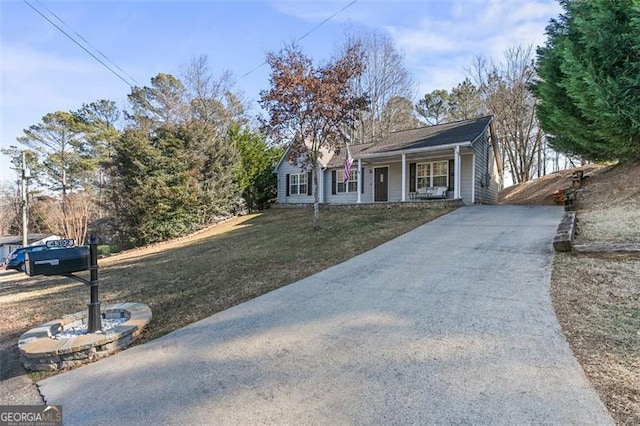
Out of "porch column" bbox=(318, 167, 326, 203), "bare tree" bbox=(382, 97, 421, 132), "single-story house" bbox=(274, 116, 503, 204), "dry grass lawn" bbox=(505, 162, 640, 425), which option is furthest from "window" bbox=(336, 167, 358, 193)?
"dry grass lawn" bbox=(505, 162, 640, 425)

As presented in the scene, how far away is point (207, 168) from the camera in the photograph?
1967 centimetres

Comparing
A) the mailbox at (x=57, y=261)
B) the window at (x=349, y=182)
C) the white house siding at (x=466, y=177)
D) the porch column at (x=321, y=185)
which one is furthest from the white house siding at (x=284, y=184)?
the mailbox at (x=57, y=261)

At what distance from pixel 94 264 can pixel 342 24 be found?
25632mm

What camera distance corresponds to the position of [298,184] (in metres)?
21.7

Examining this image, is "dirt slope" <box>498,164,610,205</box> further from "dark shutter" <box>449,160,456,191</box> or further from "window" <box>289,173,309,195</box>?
"window" <box>289,173,309,195</box>

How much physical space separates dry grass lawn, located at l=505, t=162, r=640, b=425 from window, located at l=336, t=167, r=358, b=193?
39.0ft

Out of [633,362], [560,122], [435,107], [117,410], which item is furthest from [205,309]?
[435,107]

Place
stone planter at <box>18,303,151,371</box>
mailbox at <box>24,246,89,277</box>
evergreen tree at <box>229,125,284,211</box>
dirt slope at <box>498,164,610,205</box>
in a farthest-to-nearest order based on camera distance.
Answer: evergreen tree at <box>229,125,284,211</box> → dirt slope at <box>498,164,610,205</box> → mailbox at <box>24,246,89,277</box> → stone planter at <box>18,303,151,371</box>

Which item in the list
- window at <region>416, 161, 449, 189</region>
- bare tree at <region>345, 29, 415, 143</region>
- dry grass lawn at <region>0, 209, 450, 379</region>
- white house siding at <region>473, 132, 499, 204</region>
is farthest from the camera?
bare tree at <region>345, 29, 415, 143</region>

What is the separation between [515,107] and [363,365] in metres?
27.1

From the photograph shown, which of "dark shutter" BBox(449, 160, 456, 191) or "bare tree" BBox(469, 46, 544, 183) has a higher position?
"bare tree" BBox(469, 46, 544, 183)

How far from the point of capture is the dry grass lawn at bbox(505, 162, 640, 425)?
237 cm

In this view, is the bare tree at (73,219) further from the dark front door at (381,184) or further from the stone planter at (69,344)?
the stone planter at (69,344)

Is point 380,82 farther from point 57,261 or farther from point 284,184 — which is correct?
point 57,261
